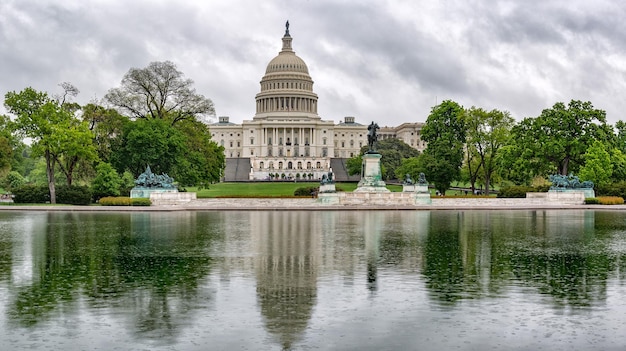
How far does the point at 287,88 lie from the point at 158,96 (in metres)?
121

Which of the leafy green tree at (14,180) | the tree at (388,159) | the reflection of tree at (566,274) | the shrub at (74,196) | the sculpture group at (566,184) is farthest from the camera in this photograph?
the tree at (388,159)

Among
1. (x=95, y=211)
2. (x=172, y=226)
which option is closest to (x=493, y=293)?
(x=172, y=226)

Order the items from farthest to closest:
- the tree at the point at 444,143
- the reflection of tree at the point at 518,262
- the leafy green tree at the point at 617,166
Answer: the tree at the point at 444,143 → the leafy green tree at the point at 617,166 → the reflection of tree at the point at 518,262

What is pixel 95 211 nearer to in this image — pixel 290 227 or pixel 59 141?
pixel 59 141

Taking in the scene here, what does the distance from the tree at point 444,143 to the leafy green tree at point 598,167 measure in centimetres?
1310

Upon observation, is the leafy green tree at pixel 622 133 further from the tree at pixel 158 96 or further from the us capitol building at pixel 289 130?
the us capitol building at pixel 289 130

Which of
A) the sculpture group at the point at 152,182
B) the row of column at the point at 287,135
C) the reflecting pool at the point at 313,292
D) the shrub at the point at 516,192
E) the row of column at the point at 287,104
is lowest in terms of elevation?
the reflecting pool at the point at 313,292

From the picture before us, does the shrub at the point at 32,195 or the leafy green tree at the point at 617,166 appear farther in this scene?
the leafy green tree at the point at 617,166

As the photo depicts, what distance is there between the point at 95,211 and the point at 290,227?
21.1 meters

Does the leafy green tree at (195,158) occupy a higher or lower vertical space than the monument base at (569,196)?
higher

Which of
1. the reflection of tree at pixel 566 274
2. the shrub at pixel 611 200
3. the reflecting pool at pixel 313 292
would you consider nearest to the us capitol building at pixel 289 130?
the shrub at pixel 611 200

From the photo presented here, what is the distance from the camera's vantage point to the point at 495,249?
2428 cm

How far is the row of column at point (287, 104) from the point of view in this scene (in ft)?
625

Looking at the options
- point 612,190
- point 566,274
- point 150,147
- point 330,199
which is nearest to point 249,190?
point 150,147
